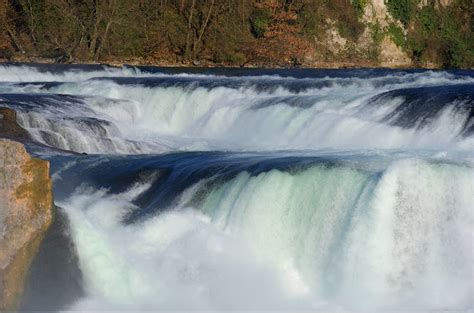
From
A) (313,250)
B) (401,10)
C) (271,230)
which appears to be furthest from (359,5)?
(313,250)

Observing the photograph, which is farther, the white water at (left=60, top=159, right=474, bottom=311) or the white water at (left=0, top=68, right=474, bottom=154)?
the white water at (left=0, top=68, right=474, bottom=154)

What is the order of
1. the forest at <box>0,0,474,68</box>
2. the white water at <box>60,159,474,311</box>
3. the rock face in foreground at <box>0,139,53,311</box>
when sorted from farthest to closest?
the forest at <box>0,0,474,68</box>, the white water at <box>60,159,474,311</box>, the rock face in foreground at <box>0,139,53,311</box>

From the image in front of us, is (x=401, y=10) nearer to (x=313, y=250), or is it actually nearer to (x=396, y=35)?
(x=396, y=35)

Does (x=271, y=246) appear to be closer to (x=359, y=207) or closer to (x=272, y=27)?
(x=359, y=207)

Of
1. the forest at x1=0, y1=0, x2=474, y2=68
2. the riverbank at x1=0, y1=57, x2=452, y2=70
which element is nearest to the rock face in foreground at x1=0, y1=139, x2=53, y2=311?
the riverbank at x1=0, y1=57, x2=452, y2=70

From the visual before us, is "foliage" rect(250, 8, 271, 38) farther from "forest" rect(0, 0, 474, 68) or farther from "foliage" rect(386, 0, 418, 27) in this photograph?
"foliage" rect(386, 0, 418, 27)

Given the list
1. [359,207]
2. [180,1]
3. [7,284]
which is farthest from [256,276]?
[180,1]
